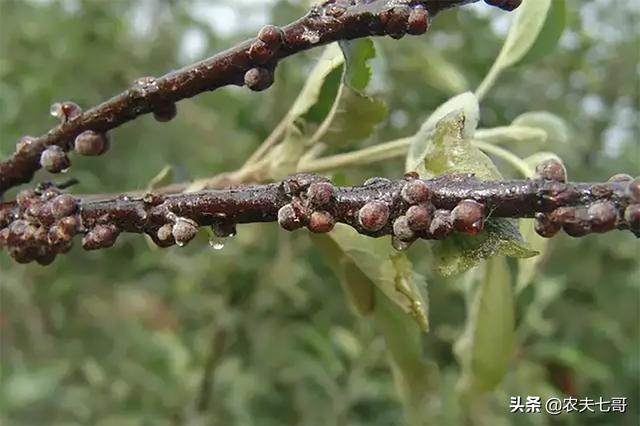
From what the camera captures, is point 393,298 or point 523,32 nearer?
point 393,298

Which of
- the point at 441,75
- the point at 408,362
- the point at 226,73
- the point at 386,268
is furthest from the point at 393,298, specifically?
the point at 441,75

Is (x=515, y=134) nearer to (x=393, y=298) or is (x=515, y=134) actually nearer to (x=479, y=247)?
(x=393, y=298)

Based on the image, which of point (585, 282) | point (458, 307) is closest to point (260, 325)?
point (458, 307)

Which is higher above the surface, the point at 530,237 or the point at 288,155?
the point at 288,155

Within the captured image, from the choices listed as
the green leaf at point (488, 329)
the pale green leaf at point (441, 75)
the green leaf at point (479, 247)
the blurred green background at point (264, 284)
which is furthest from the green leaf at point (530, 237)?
the blurred green background at point (264, 284)

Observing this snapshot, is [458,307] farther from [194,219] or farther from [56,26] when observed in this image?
[194,219]

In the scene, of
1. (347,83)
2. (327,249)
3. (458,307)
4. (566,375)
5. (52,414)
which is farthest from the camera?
(52,414)
